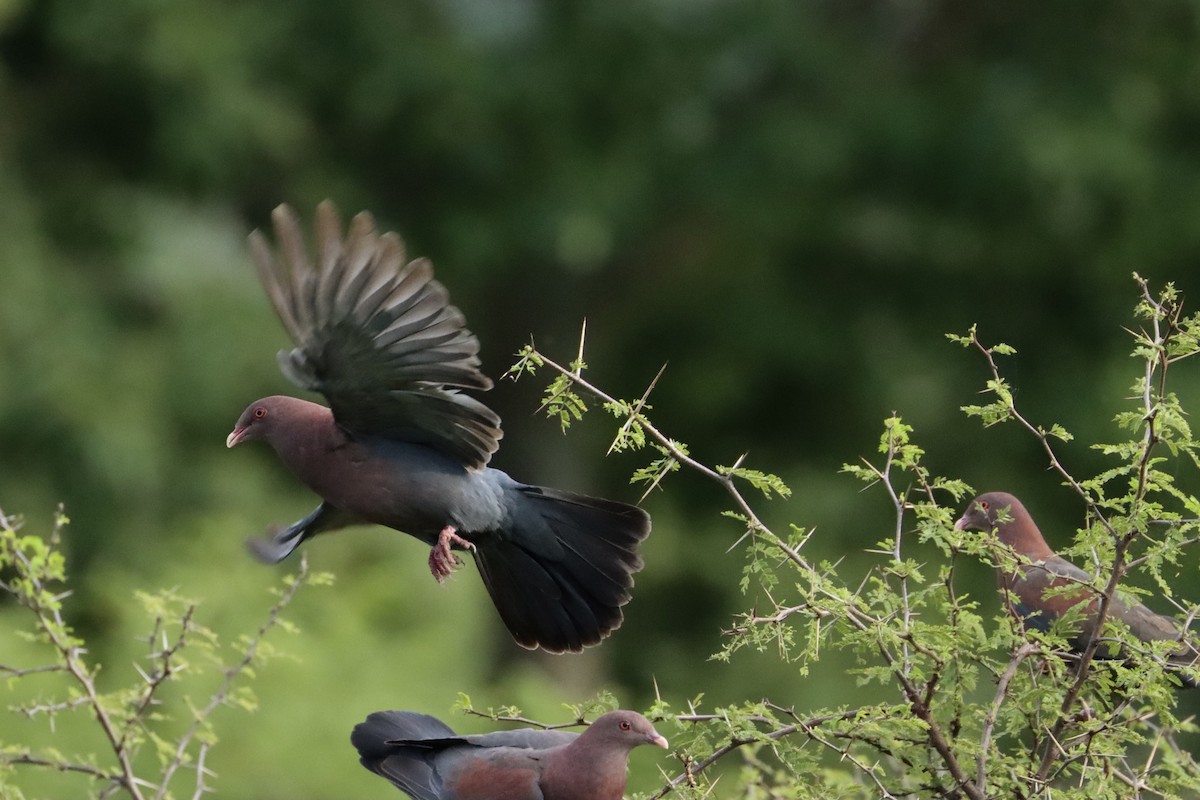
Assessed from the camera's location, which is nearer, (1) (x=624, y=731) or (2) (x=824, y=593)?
(2) (x=824, y=593)

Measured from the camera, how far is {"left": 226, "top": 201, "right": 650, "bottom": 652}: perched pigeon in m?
3.75

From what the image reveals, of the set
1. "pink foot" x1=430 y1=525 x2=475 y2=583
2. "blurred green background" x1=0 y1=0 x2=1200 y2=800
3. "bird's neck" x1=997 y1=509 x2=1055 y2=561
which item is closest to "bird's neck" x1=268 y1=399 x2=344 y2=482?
"pink foot" x1=430 y1=525 x2=475 y2=583

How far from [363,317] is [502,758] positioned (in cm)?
97

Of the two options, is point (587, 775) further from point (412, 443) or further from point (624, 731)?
point (412, 443)

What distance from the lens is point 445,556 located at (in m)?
3.98

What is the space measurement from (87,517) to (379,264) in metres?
7.73

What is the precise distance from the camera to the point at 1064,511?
40.5 feet

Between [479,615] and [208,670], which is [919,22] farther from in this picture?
[208,670]

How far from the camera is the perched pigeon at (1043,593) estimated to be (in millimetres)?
3213

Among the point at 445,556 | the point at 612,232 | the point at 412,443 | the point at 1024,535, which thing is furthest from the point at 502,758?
the point at 612,232

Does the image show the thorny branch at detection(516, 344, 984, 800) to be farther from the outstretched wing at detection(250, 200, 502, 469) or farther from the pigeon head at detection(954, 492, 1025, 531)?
the pigeon head at detection(954, 492, 1025, 531)

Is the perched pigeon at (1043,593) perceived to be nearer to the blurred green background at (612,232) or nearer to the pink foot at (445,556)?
the pink foot at (445,556)

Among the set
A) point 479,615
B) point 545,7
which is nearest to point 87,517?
point 479,615

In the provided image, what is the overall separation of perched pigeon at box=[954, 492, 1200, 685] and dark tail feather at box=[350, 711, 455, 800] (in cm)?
127
